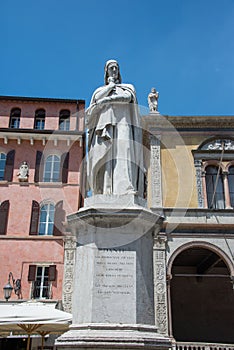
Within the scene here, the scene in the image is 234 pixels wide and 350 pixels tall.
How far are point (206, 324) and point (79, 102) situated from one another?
17250 millimetres

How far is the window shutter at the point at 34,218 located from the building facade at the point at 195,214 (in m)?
7.00

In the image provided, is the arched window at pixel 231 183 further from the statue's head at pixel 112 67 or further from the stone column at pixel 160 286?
the statue's head at pixel 112 67

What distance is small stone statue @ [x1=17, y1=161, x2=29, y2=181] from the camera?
2441 cm

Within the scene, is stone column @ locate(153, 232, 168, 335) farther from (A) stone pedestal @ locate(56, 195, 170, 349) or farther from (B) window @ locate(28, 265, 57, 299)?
(A) stone pedestal @ locate(56, 195, 170, 349)

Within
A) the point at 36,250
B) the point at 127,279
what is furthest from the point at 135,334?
the point at 36,250

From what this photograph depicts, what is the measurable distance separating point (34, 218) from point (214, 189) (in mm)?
10976

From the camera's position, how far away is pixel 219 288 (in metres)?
23.7

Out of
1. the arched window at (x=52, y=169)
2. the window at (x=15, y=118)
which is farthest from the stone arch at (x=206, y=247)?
the window at (x=15, y=118)

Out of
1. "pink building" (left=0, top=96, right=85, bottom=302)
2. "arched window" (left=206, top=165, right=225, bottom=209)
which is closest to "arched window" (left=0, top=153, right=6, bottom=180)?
"pink building" (left=0, top=96, right=85, bottom=302)

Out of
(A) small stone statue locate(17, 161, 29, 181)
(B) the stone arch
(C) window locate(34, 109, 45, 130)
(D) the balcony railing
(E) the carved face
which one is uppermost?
(C) window locate(34, 109, 45, 130)

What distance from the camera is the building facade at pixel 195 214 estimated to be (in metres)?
20.3

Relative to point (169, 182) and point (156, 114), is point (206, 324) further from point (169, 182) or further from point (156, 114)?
point (156, 114)

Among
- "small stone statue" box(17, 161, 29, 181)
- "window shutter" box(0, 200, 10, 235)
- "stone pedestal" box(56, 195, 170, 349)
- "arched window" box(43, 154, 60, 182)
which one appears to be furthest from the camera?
"arched window" box(43, 154, 60, 182)

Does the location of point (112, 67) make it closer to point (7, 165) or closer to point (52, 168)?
point (52, 168)
